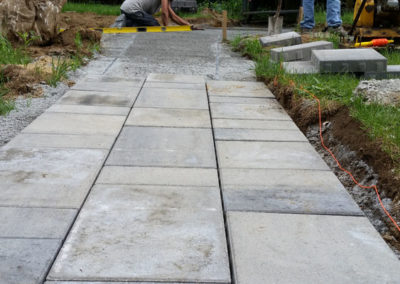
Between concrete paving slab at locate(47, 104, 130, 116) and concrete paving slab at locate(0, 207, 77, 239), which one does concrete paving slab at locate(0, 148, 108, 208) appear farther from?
concrete paving slab at locate(47, 104, 130, 116)

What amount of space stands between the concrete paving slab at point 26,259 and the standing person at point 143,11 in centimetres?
806

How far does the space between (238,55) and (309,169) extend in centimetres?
495

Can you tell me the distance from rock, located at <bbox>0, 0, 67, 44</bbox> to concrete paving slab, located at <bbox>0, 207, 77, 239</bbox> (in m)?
4.89

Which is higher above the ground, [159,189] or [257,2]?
[257,2]

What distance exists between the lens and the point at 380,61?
5379 millimetres

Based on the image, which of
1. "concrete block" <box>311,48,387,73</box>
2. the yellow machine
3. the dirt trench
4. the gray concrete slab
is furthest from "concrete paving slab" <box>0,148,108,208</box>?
the yellow machine

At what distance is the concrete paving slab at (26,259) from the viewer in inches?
75.2

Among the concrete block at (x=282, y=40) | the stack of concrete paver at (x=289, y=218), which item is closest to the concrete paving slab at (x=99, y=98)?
the stack of concrete paver at (x=289, y=218)

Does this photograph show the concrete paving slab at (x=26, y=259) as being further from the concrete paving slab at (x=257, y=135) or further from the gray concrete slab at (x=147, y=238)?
the concrete paving slab at (x=257, y=135)

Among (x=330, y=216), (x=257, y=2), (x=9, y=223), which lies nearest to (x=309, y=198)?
(x=330, y=216)

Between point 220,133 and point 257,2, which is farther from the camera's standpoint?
point 257,2

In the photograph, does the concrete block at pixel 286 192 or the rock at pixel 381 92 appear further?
the rock at pixel 381 92

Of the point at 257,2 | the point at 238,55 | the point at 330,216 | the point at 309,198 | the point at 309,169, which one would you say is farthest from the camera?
the point at 257,2

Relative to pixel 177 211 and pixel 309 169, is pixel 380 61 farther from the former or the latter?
pixel 177 211
